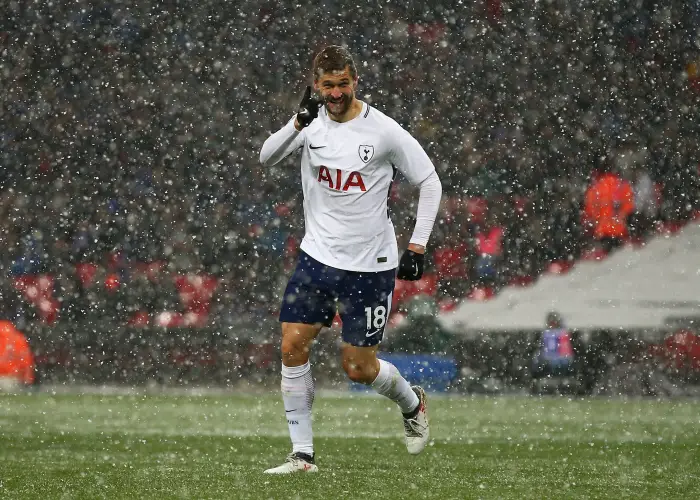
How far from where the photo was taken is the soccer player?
454cm

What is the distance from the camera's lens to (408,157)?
4.65 metres

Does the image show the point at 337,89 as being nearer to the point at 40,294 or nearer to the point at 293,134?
the point at 293,134

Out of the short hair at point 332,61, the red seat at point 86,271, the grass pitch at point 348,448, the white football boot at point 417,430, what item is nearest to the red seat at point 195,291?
the red seat at point 86,271

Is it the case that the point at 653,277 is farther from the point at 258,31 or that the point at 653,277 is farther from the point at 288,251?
the point at 258,31

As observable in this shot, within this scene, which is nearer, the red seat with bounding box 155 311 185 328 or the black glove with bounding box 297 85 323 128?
the black glove with bounding box 297 85 323 128

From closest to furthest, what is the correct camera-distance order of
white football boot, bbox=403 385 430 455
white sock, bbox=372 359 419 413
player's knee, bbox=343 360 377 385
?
player's knee, bbox=343 360 377 385
white sock, bbox=372 359 419 413
white football boot, bbox=403 385 430 455

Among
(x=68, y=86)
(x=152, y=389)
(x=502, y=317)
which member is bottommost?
(x=152, y=389)

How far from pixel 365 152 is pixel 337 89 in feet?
0.81

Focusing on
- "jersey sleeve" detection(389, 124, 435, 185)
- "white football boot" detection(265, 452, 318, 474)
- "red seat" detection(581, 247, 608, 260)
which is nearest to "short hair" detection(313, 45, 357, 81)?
"jersey sleeve" detection(389, 124, 435, 185)

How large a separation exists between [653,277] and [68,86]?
646cm

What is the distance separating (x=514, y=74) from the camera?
1481 cm

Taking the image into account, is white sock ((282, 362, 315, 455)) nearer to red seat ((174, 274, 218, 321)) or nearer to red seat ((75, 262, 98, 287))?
red seat ((174, 274, 218, 321))

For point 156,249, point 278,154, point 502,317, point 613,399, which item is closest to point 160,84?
point 156,249

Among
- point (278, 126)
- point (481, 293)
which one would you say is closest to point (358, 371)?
point (481, 293)
